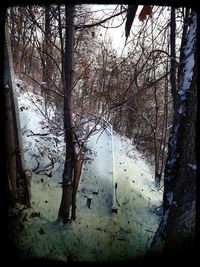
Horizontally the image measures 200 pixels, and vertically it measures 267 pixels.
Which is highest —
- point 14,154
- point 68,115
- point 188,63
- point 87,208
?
point 188,63

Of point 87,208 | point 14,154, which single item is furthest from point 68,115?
point 87,208

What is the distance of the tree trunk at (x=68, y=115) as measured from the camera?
4641 millimetres

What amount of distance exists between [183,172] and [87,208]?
10.9 ft

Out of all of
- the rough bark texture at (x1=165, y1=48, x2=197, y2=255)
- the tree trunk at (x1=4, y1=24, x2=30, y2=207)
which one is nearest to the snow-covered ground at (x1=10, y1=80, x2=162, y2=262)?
the tree trunk at (x1=4, y1=24, x2=30, y2=207)

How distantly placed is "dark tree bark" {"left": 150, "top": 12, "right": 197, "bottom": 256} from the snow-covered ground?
74 centimetres

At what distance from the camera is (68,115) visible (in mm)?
4852

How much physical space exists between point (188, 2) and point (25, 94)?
8279mm

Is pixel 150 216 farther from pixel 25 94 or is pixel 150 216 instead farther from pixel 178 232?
pixel 25 94

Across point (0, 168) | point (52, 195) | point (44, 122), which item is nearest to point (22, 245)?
point (52, 195)

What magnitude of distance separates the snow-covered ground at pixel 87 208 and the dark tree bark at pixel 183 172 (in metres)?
0.74

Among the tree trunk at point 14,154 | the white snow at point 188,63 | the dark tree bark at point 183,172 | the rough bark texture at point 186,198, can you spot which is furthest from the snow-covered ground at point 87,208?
the white snow at point 188,63

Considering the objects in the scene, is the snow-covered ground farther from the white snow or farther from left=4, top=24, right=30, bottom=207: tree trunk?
the white snow

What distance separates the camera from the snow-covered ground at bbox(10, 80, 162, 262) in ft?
14.2

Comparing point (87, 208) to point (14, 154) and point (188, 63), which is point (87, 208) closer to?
point (14, 154)
